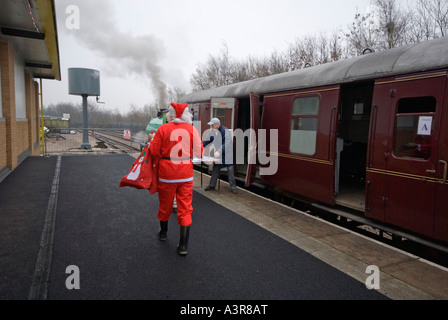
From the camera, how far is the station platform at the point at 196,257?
3.05 m

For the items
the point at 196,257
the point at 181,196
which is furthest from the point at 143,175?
the point at 196,257

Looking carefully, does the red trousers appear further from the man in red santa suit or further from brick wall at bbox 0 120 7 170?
brick wall at bbox 0 120 7 170

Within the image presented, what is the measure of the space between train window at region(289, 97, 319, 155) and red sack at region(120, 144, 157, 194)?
11.1ft

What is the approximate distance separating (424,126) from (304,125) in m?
2.37

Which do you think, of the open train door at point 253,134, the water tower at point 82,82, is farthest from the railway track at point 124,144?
the open train door at point 253,134

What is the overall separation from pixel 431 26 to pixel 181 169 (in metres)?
17.4

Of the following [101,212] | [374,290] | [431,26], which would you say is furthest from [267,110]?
[431,26]

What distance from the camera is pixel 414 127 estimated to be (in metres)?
4.25

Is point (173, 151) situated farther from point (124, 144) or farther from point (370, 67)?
point (124, 144)

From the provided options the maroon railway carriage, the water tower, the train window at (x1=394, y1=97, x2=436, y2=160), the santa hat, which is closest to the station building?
the santa hat

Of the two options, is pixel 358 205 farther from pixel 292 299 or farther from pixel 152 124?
pixel 152 124

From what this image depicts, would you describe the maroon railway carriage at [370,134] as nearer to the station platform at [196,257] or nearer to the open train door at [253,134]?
the open train door at [253,134]

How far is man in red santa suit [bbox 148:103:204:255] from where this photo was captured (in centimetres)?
384

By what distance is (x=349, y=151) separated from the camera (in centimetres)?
705
